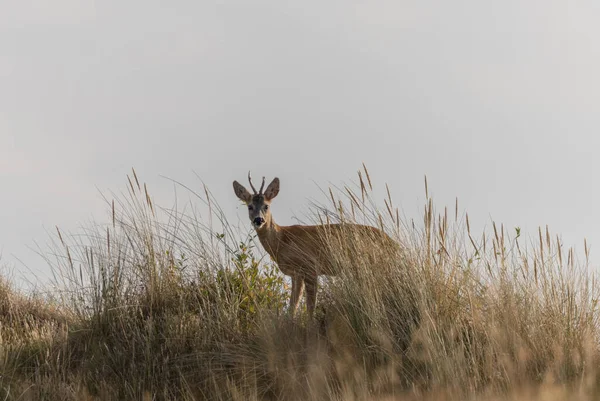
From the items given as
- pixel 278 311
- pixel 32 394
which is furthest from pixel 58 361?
pixel 278 311

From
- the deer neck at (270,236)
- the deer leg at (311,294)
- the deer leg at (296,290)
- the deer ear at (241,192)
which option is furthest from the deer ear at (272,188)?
the deer leg at (311,294)

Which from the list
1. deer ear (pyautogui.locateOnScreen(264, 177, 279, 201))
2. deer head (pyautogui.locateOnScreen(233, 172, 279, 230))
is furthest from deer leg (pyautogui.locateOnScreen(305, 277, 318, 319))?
deer ear (pyautogui.locateOnScreen(264, 177, 279, 201))

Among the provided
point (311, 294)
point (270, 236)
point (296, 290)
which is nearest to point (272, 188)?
point (270, 236)

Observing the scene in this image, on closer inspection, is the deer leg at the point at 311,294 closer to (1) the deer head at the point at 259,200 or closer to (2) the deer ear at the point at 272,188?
(1) the deer head at the point at 259,200

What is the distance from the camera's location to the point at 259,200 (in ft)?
28.3

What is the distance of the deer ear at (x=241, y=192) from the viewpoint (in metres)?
8.77

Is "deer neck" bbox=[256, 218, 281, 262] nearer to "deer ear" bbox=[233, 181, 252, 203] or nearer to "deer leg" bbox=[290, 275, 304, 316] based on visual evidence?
"deer ear" bbox=[233, 181, 252, 203]

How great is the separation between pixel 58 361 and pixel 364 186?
3.20 m

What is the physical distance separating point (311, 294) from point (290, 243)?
154cm

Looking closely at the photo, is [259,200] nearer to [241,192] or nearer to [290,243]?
[241,192]

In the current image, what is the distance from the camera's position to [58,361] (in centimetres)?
642

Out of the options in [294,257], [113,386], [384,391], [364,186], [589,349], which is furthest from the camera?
[294,257]

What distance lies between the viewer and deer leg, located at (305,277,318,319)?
6.86 m

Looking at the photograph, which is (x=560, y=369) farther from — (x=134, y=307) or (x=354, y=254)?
(x=134, y=307)
